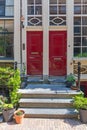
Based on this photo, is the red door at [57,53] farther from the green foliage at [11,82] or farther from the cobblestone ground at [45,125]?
the cobblestone ground at [45,125]

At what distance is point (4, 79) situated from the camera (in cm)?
908

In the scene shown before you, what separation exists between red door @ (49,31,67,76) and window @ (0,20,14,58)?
A: 1899mm

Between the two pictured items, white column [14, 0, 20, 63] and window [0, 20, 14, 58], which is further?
window [0, 20, 14, 58]

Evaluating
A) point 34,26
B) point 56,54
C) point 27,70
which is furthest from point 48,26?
point 27,70

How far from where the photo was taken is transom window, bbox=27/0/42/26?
11234 millimetres

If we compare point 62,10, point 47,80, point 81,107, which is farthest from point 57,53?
point 81,107

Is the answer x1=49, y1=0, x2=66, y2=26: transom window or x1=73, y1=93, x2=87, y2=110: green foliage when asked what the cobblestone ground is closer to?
x1=73, y1=93, x2=87, y2=110: green foliage

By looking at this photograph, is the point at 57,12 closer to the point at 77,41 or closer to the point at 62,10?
the point at 62,10

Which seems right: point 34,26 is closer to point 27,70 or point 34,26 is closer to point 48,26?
point 48,26

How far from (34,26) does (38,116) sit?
187 inches

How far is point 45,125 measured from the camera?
292 inches

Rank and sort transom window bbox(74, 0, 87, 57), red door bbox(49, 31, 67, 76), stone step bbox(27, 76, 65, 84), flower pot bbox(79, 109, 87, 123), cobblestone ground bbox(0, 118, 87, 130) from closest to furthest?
1. cobblestone ground bbox(0, 118, 87, 130)
2. flower pot bbox(79, 109, 87, 123)
3. stone step bbox(27, 76, 65, 84)
4. transom window bbox(74, 0, 87, 57)
5. red door bbox(49, 31, 67, 76)

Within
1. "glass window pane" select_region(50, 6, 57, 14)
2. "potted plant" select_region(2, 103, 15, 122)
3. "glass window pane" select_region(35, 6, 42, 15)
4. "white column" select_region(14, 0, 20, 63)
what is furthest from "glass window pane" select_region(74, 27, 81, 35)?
"potted plant" select_region(2, 103, 15, 122)

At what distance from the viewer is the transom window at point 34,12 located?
442 inches
